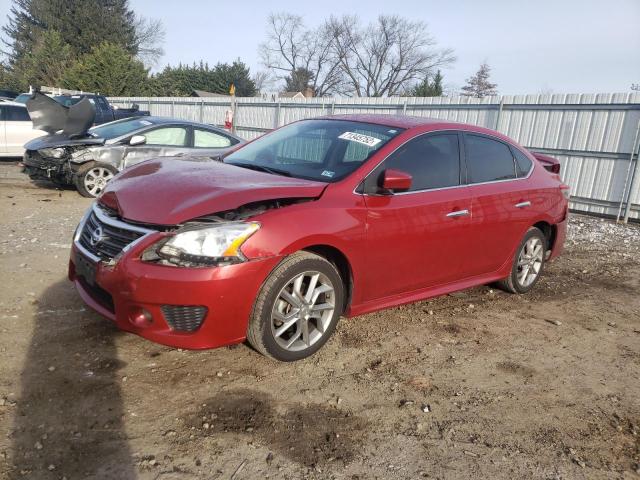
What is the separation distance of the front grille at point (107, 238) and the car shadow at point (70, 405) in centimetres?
68

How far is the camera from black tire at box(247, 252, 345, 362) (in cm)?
310

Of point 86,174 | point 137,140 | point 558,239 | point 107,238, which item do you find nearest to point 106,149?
point 86,174

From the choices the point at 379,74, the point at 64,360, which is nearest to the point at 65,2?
the point at 379,74

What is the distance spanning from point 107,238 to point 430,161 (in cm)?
249

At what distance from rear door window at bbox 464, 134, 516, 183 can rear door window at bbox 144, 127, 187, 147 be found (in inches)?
229

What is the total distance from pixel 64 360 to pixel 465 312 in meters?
3.31

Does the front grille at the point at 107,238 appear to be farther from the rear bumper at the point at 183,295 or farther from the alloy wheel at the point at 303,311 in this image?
the alloy wheel at the point at 303,311

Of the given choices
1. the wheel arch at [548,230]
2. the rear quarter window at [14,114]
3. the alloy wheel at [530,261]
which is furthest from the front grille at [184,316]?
the rear quarter window at [14,114]

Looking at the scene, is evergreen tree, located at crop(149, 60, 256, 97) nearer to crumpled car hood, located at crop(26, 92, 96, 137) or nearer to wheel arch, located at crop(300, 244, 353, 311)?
crumpled car hood, located at crop(26, 92, 96, 137)

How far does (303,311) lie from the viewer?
131 inches

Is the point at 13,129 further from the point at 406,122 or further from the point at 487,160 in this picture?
the point at 487,160

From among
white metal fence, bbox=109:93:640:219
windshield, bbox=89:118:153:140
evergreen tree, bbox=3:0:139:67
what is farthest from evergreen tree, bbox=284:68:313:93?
windshield, bbox=89:118:153:140

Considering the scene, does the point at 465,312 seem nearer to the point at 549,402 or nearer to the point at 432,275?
the point at 432,275

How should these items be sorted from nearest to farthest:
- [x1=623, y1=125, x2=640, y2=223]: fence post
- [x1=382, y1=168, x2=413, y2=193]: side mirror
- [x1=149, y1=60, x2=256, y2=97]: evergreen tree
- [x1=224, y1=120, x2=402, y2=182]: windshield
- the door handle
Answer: [x1=382, y1=168, x2=413, y2=193]: side mirror, [x1=224, y1=120, x2=402, y2=182]: windshield, the door handle, [x1=623, y1=125, x2=640, y2=223]: fence post, [x1=149, y1=60, x2=256, y2=97]: evergreen tree
